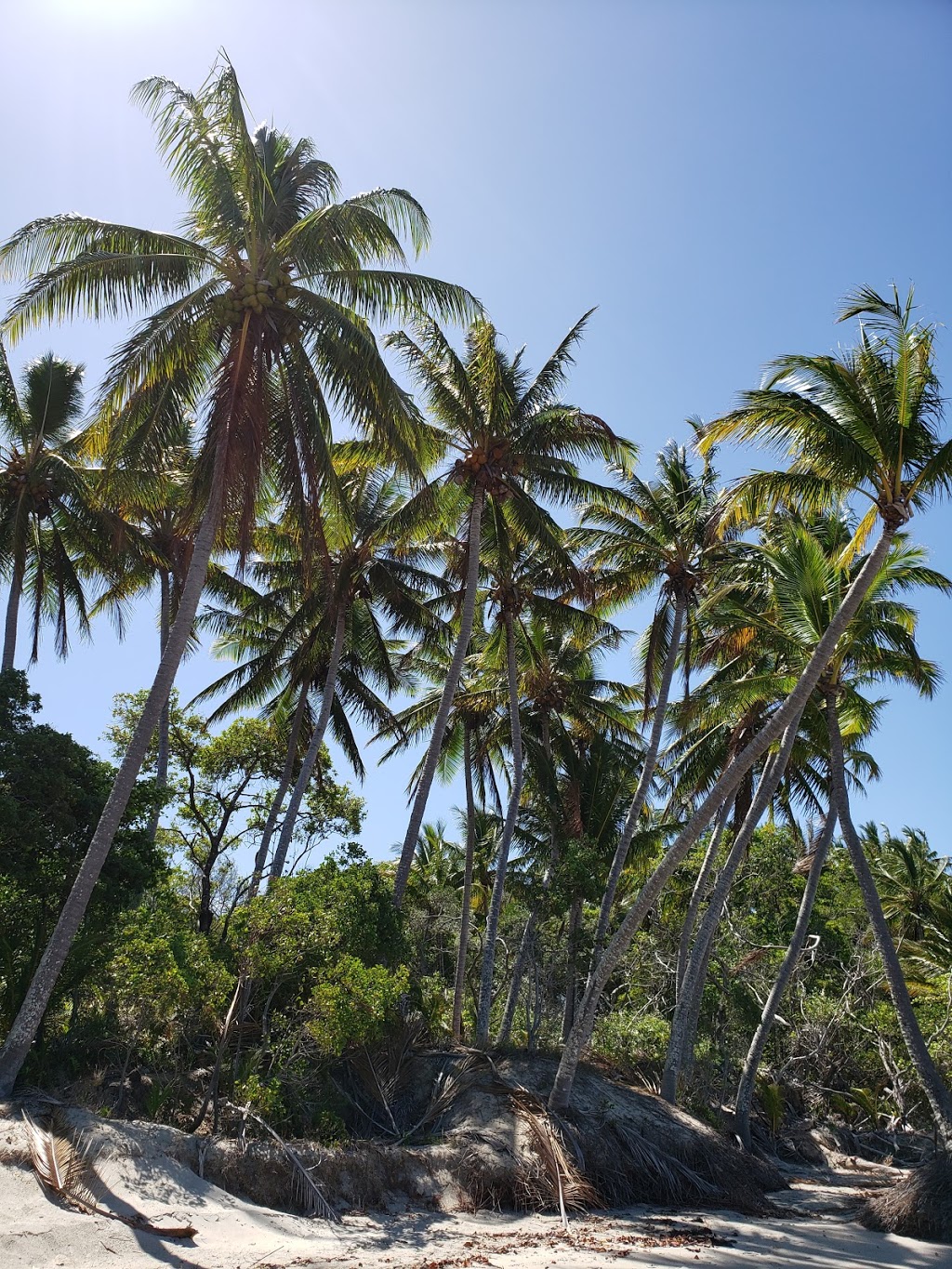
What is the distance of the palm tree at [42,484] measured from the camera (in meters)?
16.6

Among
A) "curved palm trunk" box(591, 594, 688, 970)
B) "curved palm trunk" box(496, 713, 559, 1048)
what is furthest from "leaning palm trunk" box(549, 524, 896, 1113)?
"curved palm trunk" box(496, 713, 559, 1048)

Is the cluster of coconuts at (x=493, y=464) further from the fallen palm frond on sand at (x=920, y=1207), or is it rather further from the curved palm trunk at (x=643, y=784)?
the fallen palm frond on sand at (x=920, y=1207)

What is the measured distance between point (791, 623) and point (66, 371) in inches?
559

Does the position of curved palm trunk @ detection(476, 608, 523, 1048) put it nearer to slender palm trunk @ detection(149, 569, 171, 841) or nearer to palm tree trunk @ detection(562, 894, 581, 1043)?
palm tree trunk @ detection(562, 894, 581, 1043)

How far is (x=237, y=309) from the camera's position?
12.3 meters

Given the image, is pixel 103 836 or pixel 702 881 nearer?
pixel 103 836

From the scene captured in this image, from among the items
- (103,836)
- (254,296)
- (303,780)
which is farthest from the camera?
(303,780)

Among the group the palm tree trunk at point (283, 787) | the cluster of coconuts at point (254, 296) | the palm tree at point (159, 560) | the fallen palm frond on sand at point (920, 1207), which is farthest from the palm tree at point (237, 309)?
the fallen palm frond on sand at point (920, 1207)

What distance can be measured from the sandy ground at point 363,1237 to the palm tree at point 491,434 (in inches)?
294

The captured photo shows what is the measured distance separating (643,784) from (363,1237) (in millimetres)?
9444

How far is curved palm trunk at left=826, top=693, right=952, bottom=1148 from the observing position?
13.7 metres

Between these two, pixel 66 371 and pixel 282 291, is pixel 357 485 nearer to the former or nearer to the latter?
pixel 66 371

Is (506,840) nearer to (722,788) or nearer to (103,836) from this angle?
(722,788)

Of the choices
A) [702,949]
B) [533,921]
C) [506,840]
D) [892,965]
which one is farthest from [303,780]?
[892,965]
